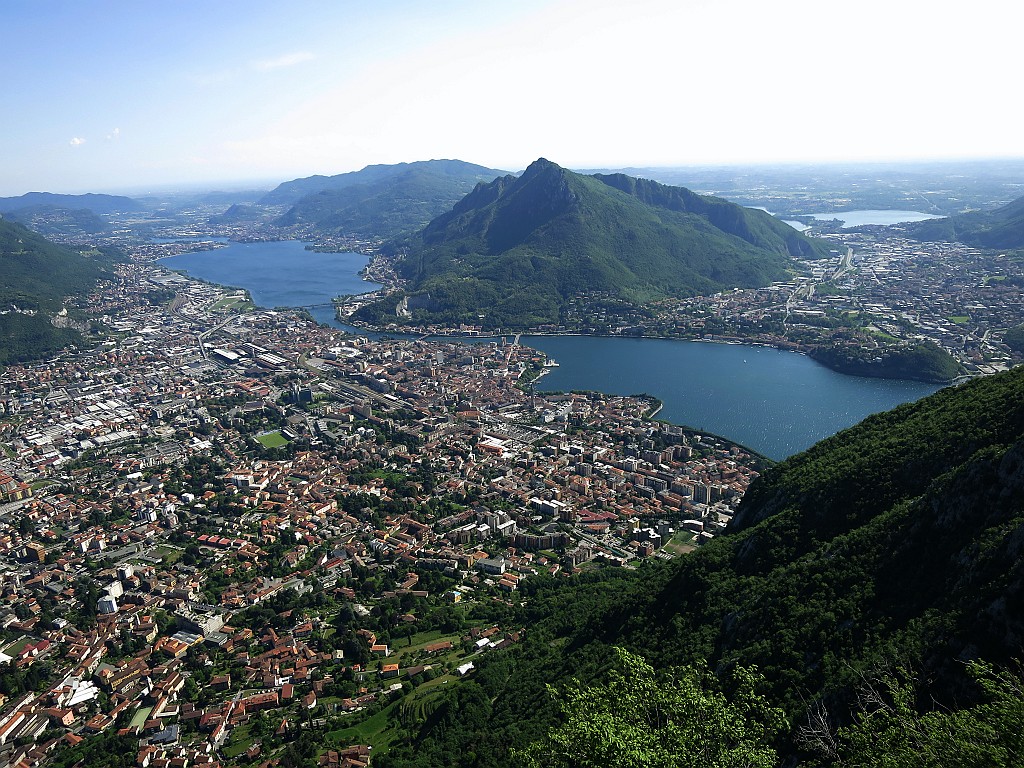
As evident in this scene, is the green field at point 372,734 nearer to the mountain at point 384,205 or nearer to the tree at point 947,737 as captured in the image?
the tree at point 947,737

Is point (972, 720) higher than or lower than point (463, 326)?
higher

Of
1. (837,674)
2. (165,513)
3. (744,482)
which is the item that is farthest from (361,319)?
(837,674)

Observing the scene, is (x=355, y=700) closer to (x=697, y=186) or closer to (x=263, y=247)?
(x=263, y=247)

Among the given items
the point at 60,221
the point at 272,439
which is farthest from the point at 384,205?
the point at 272,439

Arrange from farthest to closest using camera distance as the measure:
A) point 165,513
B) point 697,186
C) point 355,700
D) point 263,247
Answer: point 697,186 < point 263,247 < point 165,513 < point 355,700

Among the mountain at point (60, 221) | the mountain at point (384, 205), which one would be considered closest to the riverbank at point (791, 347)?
the mountain at point (384, 205)

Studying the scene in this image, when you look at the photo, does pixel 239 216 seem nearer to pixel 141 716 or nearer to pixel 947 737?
pixel 141 716

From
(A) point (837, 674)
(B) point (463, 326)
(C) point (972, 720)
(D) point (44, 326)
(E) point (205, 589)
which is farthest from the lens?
(B) point (463, 326)
